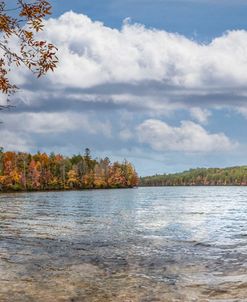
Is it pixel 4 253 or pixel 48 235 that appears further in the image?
pixel 48 235

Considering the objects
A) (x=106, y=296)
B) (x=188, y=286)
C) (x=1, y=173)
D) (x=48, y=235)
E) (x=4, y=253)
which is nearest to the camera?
(x=106, y=296)

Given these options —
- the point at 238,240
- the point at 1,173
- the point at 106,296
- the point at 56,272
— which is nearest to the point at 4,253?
the point at 56,272

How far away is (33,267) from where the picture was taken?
1825cm

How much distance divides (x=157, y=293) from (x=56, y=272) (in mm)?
4810

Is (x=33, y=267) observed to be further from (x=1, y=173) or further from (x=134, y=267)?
(x=1, y=173)

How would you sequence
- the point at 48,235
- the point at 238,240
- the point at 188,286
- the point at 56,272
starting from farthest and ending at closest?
the point at 48,235 < the point at 238,240 < the point at 56,272 < the point at 188,286

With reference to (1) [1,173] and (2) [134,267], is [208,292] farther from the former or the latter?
(1) [1,173]

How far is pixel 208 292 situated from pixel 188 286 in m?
0.93

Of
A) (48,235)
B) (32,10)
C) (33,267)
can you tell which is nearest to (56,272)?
(33,267)

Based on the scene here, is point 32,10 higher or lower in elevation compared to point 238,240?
higher

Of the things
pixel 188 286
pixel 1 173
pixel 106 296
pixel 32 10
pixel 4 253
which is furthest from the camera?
pixel 1 173

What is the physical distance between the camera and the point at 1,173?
183 m

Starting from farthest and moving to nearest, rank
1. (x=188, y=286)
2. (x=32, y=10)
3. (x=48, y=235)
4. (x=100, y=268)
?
1. (x=48, y=235)
2. (x=100, y=268)
3. (x=188, y=286)
4. (x=32, y=10)

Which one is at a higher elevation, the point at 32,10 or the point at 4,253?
the point at 32,10
